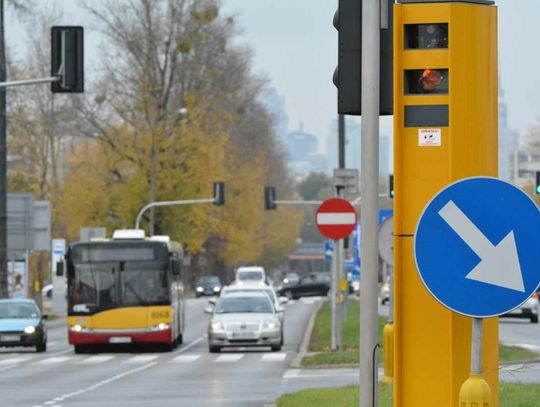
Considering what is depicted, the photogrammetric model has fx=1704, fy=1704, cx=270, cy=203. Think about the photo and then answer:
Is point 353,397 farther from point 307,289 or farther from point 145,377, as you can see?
point 307,289

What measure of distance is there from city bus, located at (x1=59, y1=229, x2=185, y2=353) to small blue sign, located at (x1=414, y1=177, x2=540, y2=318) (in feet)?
100

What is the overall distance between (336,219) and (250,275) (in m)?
58.9

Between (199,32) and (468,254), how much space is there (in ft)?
212

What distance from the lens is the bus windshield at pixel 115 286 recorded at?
3962 cm

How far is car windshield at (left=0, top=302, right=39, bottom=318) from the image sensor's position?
41.9m

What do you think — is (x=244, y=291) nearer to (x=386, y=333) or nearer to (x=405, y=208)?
(x=386, y=333)

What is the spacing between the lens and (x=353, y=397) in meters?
19.5

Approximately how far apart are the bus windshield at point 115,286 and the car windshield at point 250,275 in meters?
47.7

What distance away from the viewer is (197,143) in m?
73.6

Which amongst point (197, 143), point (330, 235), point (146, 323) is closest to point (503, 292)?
point (330, 235)

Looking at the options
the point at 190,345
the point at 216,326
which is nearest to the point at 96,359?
the point at 216,326

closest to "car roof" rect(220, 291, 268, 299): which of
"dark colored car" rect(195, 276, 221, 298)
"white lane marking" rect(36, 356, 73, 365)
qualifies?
"white lane marking" rect(36, 356, 73, 365)

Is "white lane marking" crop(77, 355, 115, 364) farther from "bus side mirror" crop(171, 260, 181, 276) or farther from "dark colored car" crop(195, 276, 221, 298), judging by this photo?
"dark colored car" crop(195, 276, 221, 298)

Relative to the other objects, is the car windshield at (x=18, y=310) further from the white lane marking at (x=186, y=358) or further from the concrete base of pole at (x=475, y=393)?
the concrete base of pole at (x=475, y=393)
